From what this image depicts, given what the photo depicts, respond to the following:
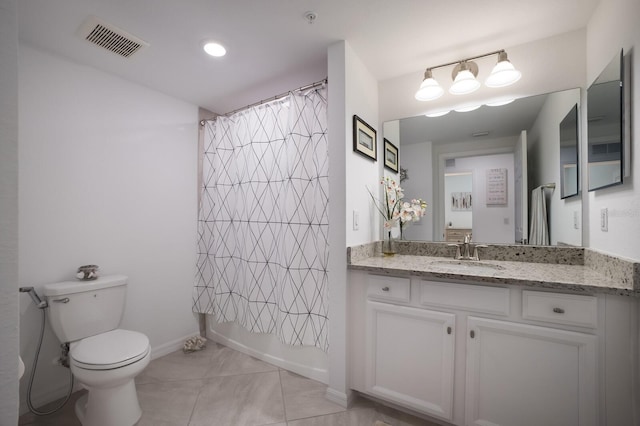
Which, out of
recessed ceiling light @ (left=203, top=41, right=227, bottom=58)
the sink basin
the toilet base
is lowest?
the toilet base

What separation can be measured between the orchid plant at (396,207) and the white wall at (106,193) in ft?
5.84

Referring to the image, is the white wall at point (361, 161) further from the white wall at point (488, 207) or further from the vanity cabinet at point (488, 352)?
the white wall at point (488, 207)

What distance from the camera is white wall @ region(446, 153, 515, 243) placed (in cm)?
179

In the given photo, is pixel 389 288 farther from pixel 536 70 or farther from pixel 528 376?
pixel 536 70

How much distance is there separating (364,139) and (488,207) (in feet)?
3.17

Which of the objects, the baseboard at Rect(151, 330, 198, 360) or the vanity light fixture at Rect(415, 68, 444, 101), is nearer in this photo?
the vanity light fixture at Rect(415, 68, 444, 101)

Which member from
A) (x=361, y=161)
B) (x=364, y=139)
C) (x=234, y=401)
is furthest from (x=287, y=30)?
(x=234, y=401)

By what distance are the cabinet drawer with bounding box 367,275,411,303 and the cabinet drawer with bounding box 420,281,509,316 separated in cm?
8

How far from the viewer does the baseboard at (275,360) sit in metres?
1.93

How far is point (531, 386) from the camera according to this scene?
1.25m

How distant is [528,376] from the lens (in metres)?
1.25

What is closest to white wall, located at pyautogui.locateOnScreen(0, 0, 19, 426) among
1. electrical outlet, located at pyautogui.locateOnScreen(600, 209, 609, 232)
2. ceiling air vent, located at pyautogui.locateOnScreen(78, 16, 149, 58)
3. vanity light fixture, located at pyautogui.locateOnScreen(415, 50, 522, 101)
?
ceiling air vent, located at pyautogui.locateOnScreen(78, 16, 149, 58)

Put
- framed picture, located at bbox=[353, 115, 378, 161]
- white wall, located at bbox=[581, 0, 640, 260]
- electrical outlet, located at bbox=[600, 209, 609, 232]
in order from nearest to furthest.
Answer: white wall, located at bbox=[581, 0, 640, 260] → electrical outlet, located at bbox=[600, 209, 609, 232] → framed picture, located at bbox=[353, 115, 378, 161]

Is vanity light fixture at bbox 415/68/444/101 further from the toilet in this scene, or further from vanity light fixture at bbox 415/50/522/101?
the toilet
